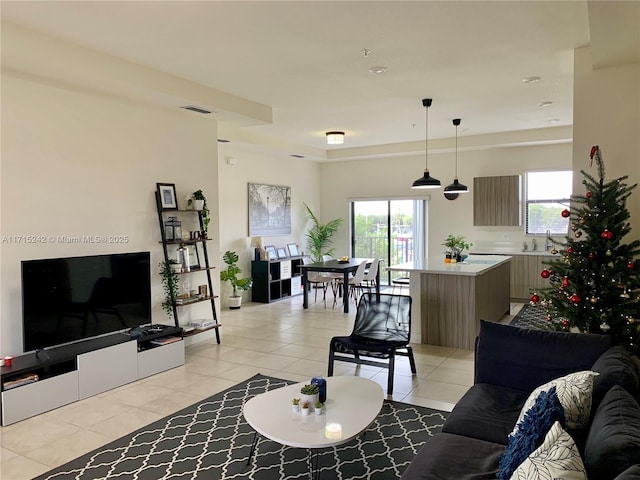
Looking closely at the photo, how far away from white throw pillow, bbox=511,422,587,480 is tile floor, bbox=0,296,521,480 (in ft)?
7.19

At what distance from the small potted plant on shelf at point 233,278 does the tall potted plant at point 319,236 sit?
2423 millimetres

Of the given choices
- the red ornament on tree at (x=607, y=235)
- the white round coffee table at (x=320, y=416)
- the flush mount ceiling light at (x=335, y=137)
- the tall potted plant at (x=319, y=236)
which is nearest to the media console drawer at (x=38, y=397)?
the white round coffee table at (x=320, y=416)

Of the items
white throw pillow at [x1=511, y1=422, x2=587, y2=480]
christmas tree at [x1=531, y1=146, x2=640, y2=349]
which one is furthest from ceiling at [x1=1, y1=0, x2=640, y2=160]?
white throw pillow at [x1=511, y1=422, x2=587, y2=480]

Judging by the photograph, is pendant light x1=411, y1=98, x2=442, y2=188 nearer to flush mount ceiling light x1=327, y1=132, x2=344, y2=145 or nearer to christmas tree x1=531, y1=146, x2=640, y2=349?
flush mount ceiling light x1=327, y1=132, x2=344, y2=145

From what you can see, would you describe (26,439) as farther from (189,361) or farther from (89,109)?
(89,109)

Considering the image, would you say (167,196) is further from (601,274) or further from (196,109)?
(601,274)

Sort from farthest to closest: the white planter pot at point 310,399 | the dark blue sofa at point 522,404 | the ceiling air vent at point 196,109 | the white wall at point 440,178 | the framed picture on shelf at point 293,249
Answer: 1. the framed picture on shelf at point 293,249
2. the white wall at point 440,178
3. the ceiling air vent at point 196,109
4. the white planter pot at point 310,399
5. the dark blue sofa at point 522,404

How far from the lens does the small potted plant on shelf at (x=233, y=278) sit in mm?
7570

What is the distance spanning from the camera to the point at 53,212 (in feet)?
13.8

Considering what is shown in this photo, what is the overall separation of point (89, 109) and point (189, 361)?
2779mm

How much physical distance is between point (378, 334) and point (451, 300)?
1.45m

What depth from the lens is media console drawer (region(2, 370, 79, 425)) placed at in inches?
138

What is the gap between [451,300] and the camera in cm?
541

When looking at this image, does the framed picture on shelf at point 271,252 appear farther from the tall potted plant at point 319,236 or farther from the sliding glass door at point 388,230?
the sliding glass door at point 388,230
